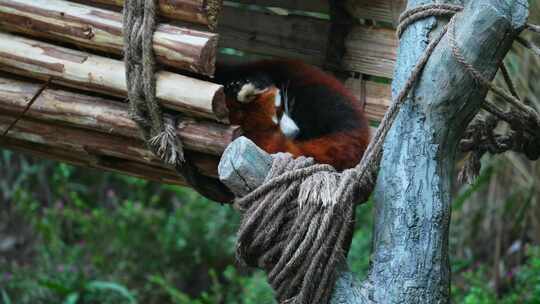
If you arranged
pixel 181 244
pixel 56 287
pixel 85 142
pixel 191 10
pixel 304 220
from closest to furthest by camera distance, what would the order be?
pixel 304 220, pixel 191 10, pixel 85 142, pixel 56 287, pixel 181 244

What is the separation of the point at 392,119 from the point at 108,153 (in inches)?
36.4

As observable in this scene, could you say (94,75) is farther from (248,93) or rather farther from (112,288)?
(112,288)

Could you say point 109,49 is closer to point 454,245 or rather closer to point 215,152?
point 215,152

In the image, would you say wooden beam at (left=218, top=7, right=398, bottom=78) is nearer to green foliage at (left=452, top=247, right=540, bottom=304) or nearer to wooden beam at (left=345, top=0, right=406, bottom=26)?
wooden beam at (left=345, top=0, right=406, bottom=26)

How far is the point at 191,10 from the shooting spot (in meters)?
1.92

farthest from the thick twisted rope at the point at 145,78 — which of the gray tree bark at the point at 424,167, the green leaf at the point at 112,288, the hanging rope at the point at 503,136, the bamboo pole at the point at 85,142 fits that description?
the green leaf at the point at 112,288

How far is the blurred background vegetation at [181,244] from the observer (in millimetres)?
3975

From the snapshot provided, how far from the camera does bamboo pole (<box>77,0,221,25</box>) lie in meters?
1.89

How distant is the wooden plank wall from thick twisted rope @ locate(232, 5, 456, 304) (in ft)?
2.70

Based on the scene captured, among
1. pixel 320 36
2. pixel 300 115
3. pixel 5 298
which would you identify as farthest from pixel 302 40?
pixel 5 298

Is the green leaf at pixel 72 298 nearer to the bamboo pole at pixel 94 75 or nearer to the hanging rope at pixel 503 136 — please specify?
the bamboo pole at pixel 94 75

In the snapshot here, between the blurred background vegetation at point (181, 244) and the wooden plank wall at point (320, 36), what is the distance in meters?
1.24

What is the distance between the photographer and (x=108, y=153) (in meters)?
2.24

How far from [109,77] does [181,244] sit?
2578 millimetres
